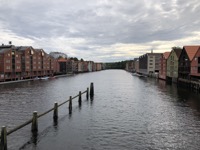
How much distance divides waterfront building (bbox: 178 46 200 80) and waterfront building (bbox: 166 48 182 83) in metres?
6.54

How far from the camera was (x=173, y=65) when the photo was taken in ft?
329

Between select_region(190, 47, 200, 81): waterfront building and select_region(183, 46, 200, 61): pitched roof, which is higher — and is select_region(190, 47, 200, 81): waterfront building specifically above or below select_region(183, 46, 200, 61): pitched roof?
below

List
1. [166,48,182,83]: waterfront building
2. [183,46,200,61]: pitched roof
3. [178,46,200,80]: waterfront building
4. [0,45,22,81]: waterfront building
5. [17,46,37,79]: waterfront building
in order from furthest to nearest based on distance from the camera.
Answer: [17,46,37,79]: waterfront building, [166,48,182,83]: waterfront building, [0,45,22,81]: waterfront building, [183,46,200,61]: pitched roof, [178,46,200,80]: waterfront building

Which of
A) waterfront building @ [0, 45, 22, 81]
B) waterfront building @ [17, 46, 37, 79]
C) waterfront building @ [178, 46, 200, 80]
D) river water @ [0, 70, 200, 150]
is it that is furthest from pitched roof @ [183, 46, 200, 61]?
waterfront building @ [17, 46, 37, 79]

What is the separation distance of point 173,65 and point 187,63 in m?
22.3

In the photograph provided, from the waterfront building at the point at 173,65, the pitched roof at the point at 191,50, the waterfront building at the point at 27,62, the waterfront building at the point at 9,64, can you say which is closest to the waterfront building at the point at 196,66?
the pitched roof at the point at 191,50

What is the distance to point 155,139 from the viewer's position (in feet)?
71.8

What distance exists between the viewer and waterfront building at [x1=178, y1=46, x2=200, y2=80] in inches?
2842

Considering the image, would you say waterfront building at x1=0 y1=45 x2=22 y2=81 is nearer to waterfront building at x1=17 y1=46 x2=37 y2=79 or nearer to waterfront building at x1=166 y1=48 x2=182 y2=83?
waterfront building at x1=17 y1=46 x2=37 y2=79

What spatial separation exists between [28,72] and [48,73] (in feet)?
104

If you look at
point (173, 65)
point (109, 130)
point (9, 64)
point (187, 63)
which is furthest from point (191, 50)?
point (9, 64)

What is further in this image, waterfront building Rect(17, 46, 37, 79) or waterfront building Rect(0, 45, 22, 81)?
waterfront building Rect(17, 46, 37, 79)

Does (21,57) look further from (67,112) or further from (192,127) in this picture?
(192,127)

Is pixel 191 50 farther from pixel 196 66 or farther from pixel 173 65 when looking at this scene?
pixel 173 65
